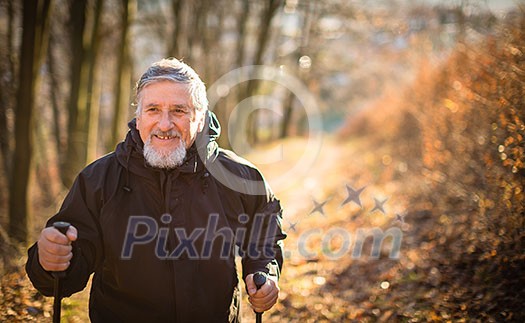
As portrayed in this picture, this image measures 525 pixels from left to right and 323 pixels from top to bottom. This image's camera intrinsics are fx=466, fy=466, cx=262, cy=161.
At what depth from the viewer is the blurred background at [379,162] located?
4840 mm

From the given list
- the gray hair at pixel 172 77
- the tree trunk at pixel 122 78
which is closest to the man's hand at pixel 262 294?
the gray hair at pixel 172 77

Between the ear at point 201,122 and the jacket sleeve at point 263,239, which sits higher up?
the ear at point 201,122

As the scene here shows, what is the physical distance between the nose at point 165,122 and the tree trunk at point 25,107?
4.51 meters

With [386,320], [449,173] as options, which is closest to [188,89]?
[386,320]

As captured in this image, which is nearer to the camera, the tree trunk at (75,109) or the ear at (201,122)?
the ear at (201,122)

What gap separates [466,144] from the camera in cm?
685

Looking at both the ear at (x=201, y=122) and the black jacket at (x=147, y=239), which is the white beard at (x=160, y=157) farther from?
the ear at (x=201, y=122)

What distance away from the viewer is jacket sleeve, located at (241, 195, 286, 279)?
316 centimetres

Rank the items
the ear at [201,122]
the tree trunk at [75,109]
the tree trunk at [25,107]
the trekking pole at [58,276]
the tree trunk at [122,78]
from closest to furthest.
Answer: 1. the trekking pole at [58,276]
2. the ear at [201,122]
3. the tree trunk at [25,107]
4. the tree trunk at [122,78]
5. the tree trunk at [75,109]

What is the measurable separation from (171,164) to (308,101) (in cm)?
3031

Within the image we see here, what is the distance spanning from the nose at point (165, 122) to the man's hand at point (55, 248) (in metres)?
0.80

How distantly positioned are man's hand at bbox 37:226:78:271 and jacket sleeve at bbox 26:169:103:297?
0.41ft

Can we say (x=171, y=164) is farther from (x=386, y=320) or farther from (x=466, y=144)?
(x=466, y=144)

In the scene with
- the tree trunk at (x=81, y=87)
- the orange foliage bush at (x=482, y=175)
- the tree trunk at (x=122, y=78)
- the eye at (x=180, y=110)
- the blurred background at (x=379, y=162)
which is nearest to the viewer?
the eye at (x=180, y=110)
